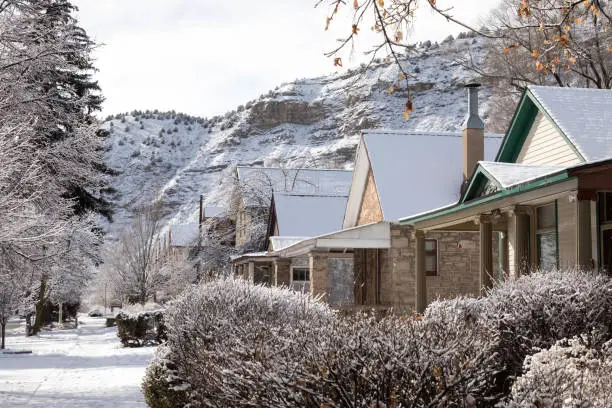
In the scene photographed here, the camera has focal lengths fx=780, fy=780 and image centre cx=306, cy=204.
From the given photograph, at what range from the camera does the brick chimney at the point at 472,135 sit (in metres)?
22.2

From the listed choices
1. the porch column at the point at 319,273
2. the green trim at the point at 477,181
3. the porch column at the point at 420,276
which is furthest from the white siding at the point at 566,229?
the porch column at the point at 319,273

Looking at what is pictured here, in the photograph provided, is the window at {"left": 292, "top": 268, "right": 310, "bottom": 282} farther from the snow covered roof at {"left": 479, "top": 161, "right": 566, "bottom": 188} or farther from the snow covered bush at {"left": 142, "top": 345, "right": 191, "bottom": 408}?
the snow covered bush at {"left": 142, "top": 345, "right": 191, "bottom": 408}

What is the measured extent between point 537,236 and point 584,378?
10583mm

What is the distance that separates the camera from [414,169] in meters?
24.5

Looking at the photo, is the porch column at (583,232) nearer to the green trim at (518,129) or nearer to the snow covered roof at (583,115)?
the snow covered roof at (583,115)

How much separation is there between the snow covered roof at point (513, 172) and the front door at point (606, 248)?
134 cm

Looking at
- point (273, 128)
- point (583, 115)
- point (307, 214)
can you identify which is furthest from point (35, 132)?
point (273, 128)

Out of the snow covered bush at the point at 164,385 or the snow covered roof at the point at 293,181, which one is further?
the snow covered roof at the point at 293,181

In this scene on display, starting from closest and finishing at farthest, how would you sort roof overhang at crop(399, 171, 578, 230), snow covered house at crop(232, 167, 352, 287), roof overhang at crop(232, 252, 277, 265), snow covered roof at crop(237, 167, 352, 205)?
roof overhang at crop(399, 171, 578, 230)
roof overhang at crop(232, 252, 277, 265)
snow covered house at crop(232, 167, 352, 287)
snow covered roof at crop(237, 167, 352, 205)

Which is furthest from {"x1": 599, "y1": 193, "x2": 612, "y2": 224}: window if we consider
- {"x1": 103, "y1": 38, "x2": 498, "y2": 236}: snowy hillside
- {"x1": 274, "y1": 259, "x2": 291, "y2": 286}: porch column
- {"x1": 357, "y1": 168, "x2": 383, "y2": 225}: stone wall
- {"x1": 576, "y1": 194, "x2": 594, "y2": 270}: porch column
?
{"x1": 103, "y1": 38, "x2": 498, "y2": 236}: snowy hillside

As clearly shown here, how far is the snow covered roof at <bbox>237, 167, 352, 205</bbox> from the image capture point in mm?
41031

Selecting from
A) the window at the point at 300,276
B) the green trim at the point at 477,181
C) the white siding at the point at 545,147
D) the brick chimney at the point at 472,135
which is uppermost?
the brick chimney at the point at 472,135

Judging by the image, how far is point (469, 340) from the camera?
5.26 meters

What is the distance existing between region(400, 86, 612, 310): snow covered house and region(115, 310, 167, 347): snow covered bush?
30.2ft
